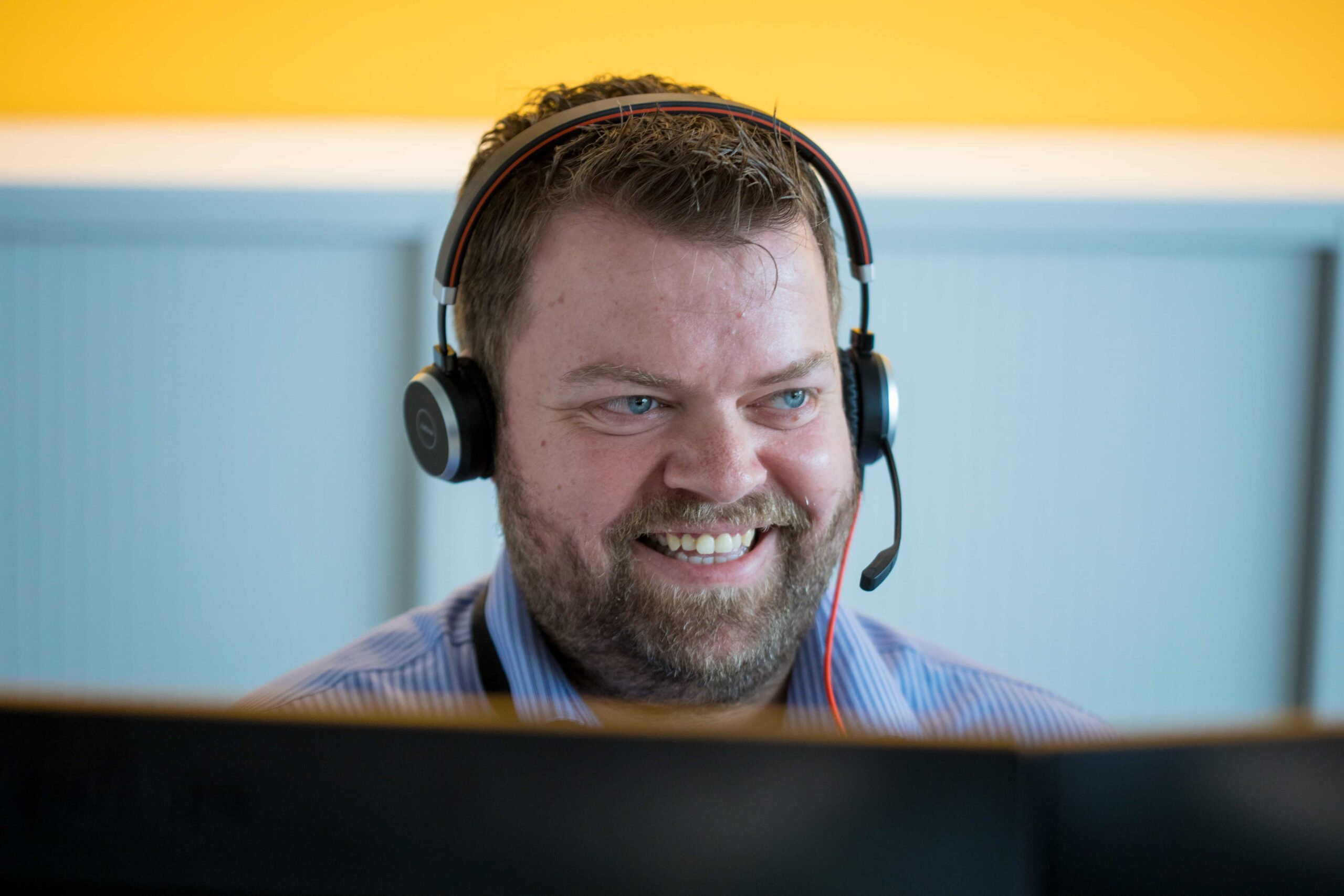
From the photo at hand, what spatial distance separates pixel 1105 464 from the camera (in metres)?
1.72

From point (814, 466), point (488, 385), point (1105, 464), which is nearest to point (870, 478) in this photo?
point (1105, 464)

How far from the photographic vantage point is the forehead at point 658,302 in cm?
84

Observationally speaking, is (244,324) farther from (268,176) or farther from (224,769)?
(224,769)

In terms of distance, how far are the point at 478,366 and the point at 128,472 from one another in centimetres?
112

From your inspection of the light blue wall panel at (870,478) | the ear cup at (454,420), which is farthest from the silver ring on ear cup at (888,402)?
the light blue wall panel at (870,478)

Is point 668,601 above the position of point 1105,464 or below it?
below

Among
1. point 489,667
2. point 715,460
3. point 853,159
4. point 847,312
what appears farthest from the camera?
point 847,312

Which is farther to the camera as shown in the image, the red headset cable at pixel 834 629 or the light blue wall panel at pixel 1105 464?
the light blue wall panel at pixel 1105 464

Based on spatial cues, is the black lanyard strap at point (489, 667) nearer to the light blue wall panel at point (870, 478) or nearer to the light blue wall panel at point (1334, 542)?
the light blue wall panel at point (870, 478)

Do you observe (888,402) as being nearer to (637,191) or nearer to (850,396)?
(850,396)

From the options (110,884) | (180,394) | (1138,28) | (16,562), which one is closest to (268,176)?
(180,394)

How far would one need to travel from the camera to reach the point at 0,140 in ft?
5.34

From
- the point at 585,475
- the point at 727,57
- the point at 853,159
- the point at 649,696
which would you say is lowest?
the point at 649,696

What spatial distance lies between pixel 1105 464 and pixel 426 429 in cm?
133
